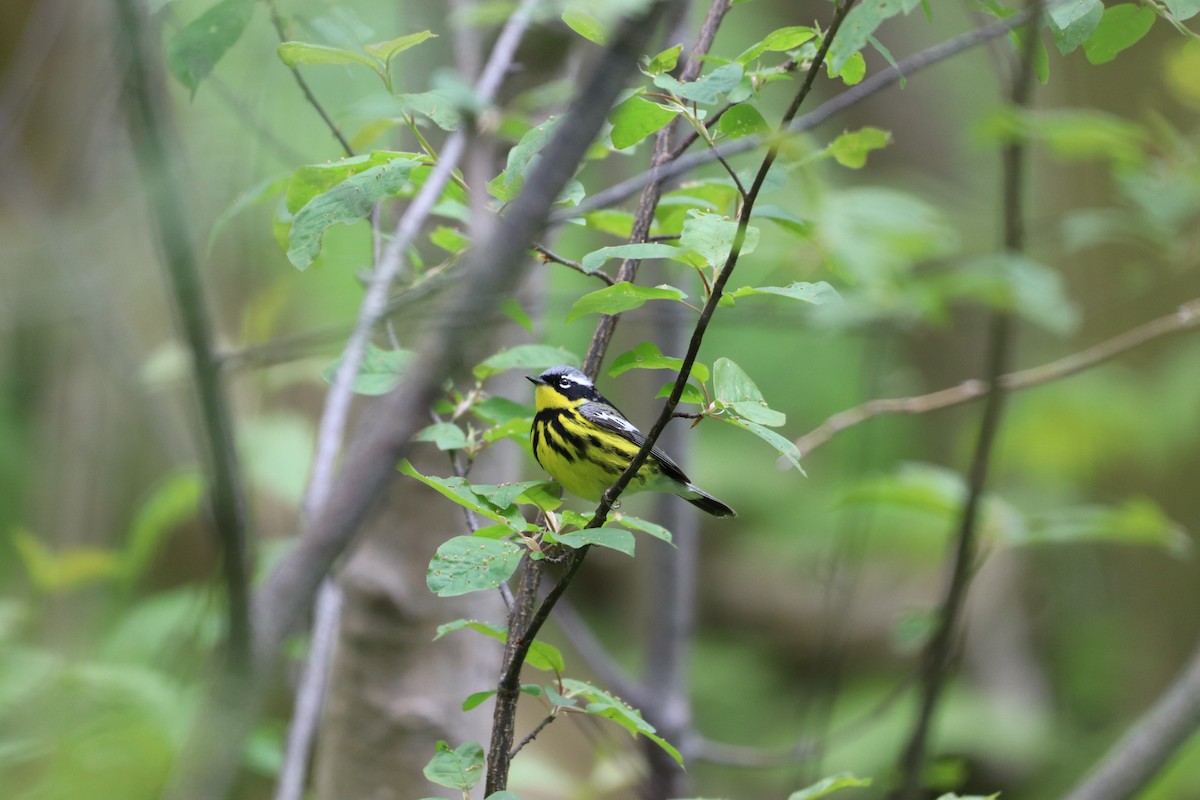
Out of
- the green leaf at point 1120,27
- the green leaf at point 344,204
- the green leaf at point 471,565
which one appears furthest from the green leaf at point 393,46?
the green leaf at point 1120,27

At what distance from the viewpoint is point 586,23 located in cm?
108

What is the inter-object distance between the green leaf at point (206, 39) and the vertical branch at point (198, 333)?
0.49 metres

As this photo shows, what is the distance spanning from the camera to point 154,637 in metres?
2.54

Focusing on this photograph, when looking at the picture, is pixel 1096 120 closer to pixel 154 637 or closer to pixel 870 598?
pixel 154 637

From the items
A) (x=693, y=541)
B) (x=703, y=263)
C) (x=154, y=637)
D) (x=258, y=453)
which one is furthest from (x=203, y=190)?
(x=703, y=263)

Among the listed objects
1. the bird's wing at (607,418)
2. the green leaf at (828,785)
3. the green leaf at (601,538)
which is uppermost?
the bird's wing at (607,418)

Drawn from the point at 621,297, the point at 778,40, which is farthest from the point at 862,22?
the point at 621,297

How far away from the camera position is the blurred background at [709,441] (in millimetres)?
1947

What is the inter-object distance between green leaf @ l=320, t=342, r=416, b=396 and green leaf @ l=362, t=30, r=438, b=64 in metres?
0.37

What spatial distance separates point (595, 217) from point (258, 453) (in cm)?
236

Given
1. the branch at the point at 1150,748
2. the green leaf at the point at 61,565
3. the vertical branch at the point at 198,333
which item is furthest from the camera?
the green leaf at the point at 61,565

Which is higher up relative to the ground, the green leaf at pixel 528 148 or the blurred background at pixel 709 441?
the blurred background at pixel 709 441

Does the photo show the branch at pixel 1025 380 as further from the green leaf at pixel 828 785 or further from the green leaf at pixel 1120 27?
the green leaf at pixel 828 785

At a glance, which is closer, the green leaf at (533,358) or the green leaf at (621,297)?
the green leaf at (621,297)
